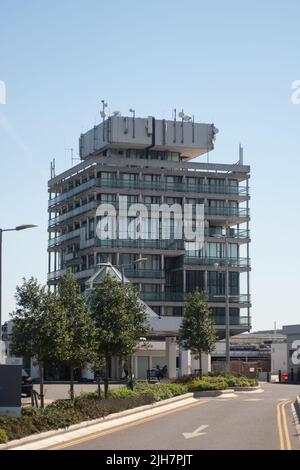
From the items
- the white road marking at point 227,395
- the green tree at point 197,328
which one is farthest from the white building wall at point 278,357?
the white road marking at point 227,395

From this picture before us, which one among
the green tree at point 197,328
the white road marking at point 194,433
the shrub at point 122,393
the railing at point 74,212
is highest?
the railing at point 74,212

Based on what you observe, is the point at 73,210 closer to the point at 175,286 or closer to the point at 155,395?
the point at 175,286

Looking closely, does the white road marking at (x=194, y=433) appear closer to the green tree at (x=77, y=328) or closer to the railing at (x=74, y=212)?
the green tree at (x=77, y=328)

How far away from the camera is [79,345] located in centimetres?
3709

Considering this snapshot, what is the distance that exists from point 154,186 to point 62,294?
77128mm

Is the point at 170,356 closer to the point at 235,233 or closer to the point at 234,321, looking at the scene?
the point at 234,321

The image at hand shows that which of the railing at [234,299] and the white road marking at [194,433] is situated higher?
the railing at [234,299]

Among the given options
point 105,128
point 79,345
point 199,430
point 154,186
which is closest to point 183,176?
point 154,186

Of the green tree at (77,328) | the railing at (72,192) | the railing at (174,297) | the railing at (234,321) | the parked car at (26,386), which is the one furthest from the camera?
the railing at (234,321)

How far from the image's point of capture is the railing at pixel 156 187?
112500 mm

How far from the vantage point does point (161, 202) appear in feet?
378

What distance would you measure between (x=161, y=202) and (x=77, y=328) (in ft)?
259

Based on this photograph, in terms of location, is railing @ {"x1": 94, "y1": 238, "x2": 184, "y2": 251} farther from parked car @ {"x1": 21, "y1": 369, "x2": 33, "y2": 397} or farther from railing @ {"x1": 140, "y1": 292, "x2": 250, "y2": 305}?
parked car @ {"x1": 21, "y1": 369, "x2": 33, "y2": 397}

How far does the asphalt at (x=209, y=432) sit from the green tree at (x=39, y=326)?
475 centimetres
